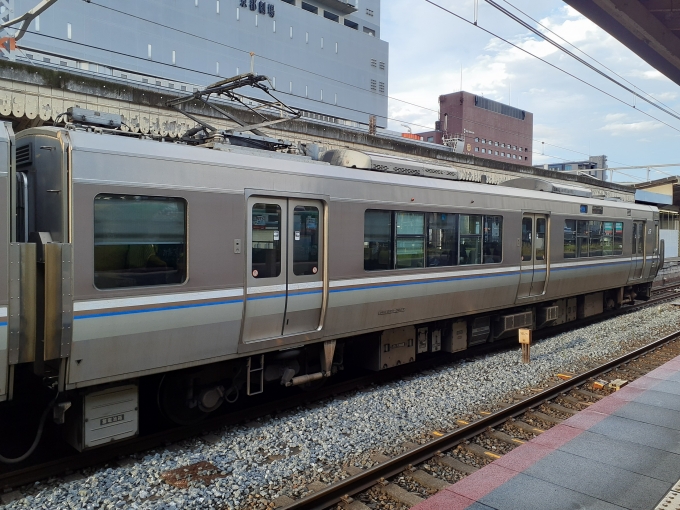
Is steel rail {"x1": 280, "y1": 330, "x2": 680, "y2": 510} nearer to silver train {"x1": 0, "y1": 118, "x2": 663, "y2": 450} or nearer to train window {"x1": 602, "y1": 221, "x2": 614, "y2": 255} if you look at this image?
silver train {"x1": 0, "y1": 118, "x2": 663, "y2": 450}

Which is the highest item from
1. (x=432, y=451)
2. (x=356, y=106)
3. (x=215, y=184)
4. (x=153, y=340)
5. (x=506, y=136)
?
(x=506, y=136)

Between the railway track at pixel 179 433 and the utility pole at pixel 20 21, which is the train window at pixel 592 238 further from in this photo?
the utility pole at pixel 20 21

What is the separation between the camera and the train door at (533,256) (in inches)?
423

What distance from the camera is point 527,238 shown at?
10828 millimetres

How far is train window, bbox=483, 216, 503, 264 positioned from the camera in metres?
9.69

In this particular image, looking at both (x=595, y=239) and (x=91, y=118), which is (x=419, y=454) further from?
(x=595, y=239)

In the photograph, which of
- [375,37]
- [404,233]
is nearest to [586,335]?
[404,233]

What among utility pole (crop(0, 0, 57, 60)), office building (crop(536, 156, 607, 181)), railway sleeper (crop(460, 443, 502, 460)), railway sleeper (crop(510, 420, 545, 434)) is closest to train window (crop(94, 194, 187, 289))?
railway sleeper (crop(460, 443, 502, 460))

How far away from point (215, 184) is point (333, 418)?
3.19 metres

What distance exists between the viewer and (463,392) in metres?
8.01

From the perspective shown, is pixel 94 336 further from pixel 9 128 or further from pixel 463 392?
pixel 463 392

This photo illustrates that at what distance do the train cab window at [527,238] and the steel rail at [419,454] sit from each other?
2664 millimetres

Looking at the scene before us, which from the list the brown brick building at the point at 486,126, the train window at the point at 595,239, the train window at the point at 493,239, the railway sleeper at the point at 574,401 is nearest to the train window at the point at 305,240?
the train window at the point at 493,239

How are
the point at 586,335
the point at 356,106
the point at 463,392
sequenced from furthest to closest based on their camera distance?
the point at 356,106, the point at 586,335, the point at 463,392
